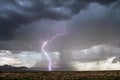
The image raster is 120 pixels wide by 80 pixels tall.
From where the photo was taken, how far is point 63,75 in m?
127

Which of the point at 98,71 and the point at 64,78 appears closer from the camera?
the point at 64,78

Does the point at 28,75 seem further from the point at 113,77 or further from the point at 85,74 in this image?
the point at 113,77

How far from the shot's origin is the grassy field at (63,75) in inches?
4865

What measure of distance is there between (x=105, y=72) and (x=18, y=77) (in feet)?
121

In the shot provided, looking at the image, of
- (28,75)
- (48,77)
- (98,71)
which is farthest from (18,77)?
(98,71)

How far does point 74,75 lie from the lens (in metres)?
128

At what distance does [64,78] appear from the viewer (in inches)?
4811

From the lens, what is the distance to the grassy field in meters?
124

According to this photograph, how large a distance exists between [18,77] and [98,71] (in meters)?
34.5

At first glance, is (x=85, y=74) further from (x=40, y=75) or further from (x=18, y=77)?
(x=18, y=77)

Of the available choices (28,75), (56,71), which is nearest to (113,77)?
(56,71)

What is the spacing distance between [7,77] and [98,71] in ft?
128

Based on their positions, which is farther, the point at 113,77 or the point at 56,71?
the point at 56,71

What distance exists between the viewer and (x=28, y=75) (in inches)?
5059
